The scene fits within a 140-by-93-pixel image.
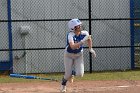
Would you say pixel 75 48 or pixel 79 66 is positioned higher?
pixel 75 48

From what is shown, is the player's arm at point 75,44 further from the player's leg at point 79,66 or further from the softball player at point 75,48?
the player's leg at point 79,66

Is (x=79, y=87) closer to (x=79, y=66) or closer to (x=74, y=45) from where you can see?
(x=79, y=66)

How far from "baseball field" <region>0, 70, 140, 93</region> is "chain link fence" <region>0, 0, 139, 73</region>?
46.3 inches

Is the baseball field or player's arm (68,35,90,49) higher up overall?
player's arm (68,35,90,49)

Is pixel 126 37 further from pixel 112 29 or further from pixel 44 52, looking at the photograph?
pixel 44 52

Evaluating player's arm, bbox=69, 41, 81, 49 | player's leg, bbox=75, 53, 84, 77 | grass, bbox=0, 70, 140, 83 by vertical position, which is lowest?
grass, bbox=0, 70, 140, 83

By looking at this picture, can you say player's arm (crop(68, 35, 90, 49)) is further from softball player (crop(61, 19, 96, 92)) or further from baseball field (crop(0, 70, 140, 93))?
baseball field (crop(0, 70, 140, 93))

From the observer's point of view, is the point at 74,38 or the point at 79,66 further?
the point at 79,66

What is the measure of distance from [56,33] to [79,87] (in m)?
4.05

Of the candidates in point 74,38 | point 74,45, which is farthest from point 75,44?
point 74,38

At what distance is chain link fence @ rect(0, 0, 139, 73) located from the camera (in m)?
14.6

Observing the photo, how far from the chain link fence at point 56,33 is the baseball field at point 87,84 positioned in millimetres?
1176

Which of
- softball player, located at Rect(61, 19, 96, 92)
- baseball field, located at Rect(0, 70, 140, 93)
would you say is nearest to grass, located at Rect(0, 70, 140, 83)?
baseball field, located at Rect(0, 70, 140, 93)

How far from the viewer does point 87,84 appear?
11680 millimetres
